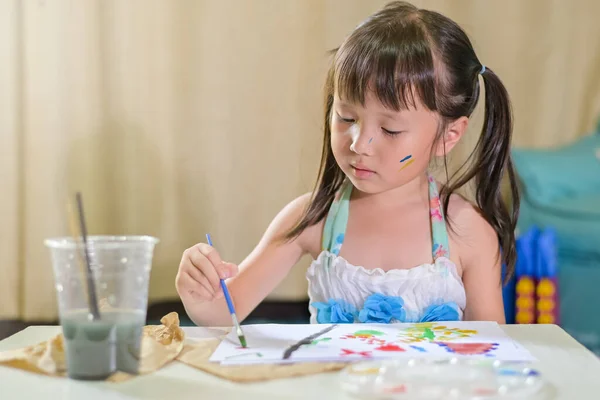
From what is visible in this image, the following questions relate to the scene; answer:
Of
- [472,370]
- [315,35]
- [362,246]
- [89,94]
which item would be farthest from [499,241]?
[89,94]

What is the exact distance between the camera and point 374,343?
78 cm

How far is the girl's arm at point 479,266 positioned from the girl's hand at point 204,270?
0.43 meters

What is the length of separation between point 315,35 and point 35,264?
4.37 feet

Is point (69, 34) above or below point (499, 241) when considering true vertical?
above

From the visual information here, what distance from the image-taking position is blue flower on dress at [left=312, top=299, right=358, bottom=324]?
3.79ft

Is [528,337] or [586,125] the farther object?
[586,125]

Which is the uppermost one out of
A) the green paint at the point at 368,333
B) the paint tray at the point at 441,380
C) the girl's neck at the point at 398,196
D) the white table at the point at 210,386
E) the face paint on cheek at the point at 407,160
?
the face paint on cheek at the point at 407,160

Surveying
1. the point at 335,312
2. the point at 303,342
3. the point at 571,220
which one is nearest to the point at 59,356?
the point at 303,342

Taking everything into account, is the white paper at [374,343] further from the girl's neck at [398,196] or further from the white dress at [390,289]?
the girl's neck at [398,196]

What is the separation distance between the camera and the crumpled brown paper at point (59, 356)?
70 cm

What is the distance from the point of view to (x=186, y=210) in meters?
2.76

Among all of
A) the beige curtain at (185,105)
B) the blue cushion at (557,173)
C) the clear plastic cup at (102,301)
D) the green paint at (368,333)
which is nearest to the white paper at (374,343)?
the green paint at (368,333)

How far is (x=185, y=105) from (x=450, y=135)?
170 centimetres

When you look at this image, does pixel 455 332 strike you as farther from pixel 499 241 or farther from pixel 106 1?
pixel 106 1
